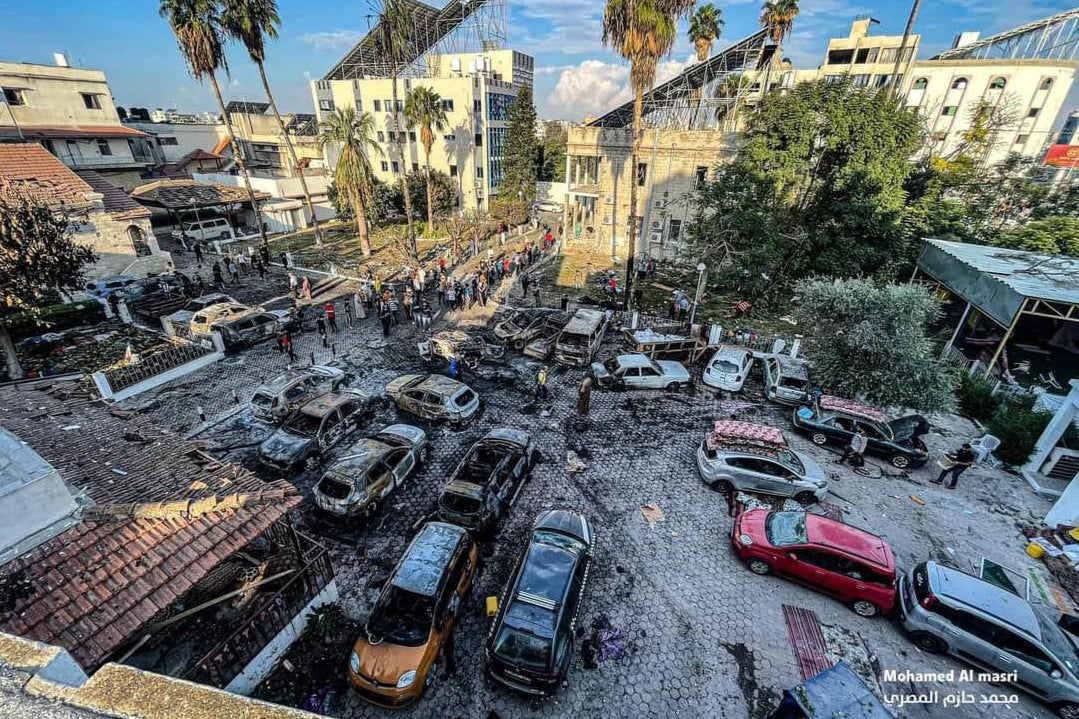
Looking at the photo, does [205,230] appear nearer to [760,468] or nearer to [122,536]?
[122,536]

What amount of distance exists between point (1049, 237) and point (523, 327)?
25.0 metres

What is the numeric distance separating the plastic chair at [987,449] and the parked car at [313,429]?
19545 mm

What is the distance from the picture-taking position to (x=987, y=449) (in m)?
13.5

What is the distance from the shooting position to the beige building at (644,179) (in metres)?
28.6

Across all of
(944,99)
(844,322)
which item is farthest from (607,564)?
(944,99)

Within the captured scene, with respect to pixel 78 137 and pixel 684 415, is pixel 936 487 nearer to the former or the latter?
pixel 684 415

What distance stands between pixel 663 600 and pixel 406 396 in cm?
1007

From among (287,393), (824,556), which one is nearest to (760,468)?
(824,556)

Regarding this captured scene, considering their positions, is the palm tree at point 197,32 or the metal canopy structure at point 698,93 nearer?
the palm tree at point 197,32

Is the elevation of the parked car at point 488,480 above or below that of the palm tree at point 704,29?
below

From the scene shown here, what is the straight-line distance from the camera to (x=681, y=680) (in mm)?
7988

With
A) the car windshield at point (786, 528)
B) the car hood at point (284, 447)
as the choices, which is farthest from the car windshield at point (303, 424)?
the car windshield at point (786, 528)

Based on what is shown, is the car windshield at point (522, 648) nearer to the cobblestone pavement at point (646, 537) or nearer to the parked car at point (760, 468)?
the cobblestone pavement at point (646, 537)

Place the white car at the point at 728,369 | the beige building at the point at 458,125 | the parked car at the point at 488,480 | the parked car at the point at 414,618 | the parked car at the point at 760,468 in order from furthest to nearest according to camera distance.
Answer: the beige building at the point at 458,125 < the white car at the point at 728,369 < the parked car at the point at 760,468 < the parked car at the point at 488,480 < the parked car at the point at 414,618
